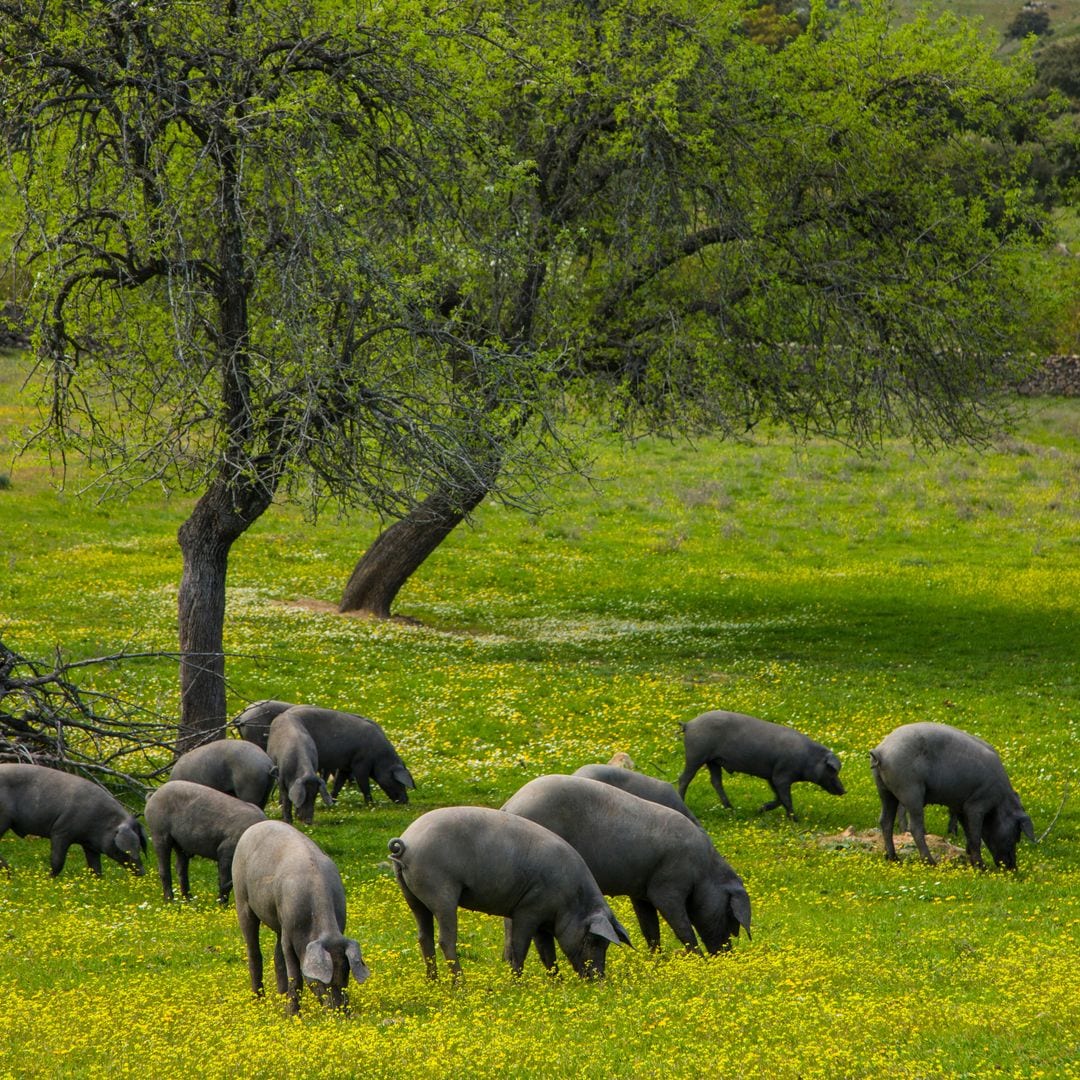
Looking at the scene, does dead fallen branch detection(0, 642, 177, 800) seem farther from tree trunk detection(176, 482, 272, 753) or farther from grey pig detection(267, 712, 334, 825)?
grey pig detection(267, 712, 334, 825)

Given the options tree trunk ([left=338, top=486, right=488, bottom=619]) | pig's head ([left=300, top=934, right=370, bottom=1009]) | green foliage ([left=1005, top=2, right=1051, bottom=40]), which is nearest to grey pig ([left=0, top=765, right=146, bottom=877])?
pig's head ([left=300, top=934, right=370, bottom=1009])

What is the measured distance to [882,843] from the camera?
1648 centimetres

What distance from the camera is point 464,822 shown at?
34.9ft

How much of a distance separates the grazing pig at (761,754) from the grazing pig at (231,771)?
5.12 m

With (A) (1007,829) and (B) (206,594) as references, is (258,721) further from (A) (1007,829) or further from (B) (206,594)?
(A) (1007,829)

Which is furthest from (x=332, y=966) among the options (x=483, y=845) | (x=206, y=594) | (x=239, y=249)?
(x=239, y=249)

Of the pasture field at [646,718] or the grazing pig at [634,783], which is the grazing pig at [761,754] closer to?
the pasture field at [646,718]

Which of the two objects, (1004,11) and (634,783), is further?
(1004,11)

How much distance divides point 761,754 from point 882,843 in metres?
1.91

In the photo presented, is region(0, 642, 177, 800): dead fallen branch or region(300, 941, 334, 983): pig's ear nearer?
region(300, 941, 334, 983): pig's ear

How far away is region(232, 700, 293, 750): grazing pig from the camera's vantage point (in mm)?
17969

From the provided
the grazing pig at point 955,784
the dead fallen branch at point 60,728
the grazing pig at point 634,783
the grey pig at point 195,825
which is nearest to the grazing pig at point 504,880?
the grazing pig at point 634,783

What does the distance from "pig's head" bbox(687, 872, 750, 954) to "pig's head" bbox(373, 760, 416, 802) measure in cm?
660

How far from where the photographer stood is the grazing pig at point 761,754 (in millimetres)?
17484
